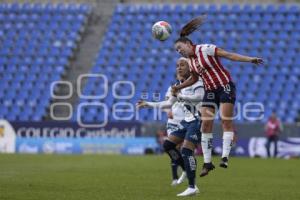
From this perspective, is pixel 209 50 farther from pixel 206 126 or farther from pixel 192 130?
pixel 192 130

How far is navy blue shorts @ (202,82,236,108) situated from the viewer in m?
11.7

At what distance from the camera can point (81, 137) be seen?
3172 centimetres

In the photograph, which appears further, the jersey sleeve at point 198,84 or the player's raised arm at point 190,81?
Answer: the jersey sleeve at point 198,84

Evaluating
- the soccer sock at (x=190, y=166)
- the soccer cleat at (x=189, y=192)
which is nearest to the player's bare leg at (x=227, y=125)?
the soccer sock at (x=190, y=166)

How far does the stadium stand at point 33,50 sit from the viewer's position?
3509cm

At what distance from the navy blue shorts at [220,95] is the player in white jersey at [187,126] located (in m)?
0.85

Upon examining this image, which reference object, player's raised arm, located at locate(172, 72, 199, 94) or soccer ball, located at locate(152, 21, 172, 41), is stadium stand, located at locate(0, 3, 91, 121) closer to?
soccer ball, located at locate(152, 21, 172, 41)

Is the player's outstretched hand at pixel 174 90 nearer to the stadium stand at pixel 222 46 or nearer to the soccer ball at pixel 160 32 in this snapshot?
the soccer ball at pixel 160 32

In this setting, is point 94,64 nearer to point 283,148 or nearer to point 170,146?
point 283,148

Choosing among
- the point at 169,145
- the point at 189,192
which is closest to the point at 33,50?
the point at 169,145

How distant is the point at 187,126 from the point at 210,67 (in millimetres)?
1732

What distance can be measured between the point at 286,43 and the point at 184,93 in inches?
957

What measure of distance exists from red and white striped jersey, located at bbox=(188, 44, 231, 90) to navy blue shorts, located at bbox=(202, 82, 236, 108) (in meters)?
0.07

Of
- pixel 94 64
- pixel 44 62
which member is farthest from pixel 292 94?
pixel 44 62
